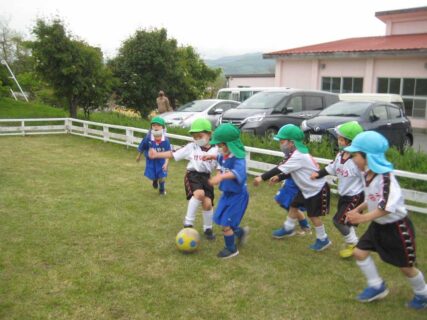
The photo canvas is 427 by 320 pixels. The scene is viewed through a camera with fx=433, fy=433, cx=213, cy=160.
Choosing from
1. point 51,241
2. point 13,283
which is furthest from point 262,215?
point 13,283

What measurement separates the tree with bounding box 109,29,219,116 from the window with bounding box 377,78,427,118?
416 inches

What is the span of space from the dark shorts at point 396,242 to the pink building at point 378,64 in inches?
722

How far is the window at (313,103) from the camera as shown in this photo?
13.0 m

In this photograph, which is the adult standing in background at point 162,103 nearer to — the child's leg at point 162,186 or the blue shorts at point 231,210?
the child's leg at point 162,186

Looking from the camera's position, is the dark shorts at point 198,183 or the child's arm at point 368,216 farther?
the dark shorts at point 198,183

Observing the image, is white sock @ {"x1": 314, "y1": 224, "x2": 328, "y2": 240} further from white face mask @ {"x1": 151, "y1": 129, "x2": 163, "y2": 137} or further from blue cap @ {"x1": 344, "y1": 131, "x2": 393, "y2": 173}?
white face mask @ {"x1": 151, "y1": 129, "x2": 163, "y2": 137}

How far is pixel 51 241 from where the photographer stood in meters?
5.38

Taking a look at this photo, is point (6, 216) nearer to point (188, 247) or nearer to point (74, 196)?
point (74, 196)

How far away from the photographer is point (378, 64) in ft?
72.3

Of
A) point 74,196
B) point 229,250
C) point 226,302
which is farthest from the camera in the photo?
point 74,196

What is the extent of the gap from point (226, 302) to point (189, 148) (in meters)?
2.22

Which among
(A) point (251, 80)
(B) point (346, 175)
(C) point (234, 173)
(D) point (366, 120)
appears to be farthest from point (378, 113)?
(A) point (251, 80)

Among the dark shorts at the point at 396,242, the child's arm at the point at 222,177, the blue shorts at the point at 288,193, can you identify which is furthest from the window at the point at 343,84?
the dark shorts at the point at 396,242

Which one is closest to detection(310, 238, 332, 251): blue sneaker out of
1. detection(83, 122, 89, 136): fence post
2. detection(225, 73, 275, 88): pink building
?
detection(83, 122, 89, 136): fence post
